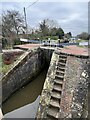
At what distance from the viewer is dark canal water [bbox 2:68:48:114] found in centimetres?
580

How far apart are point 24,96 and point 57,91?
2.07 metres

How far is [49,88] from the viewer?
16.1 feet

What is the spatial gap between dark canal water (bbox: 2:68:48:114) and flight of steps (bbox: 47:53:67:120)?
1.66m

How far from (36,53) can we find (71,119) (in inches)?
166

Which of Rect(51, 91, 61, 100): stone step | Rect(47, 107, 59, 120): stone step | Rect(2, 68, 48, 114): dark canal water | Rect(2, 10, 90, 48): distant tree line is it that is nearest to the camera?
Rect(47, 107, 59, 120): stone step

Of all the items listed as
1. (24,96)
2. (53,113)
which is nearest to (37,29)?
(24,96)

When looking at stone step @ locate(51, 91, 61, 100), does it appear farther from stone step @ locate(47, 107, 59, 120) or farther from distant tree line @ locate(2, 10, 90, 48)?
distant tree line @ locate(2, 10, 90, 48)

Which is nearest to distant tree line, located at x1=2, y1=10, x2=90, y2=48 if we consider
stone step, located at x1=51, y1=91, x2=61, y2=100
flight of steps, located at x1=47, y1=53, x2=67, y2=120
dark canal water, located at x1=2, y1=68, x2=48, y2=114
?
dark canal water, located at x1=2, y1=68, x2=48, y2=114

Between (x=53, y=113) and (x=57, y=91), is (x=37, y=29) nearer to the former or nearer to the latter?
(x=57, y=91)

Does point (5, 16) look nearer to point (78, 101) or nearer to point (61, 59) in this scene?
point (61, 59)

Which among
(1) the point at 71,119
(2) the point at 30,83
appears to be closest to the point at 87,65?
(1) the point at 71,119

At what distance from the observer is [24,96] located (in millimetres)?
6434

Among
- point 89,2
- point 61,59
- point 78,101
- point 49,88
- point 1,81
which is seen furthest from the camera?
point 89,2

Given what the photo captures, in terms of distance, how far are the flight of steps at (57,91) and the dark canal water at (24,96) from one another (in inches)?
65.5
